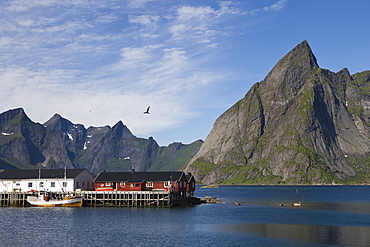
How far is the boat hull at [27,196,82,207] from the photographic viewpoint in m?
116

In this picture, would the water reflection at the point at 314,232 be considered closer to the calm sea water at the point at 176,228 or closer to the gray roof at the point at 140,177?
the calm sea water at the point at 176,228

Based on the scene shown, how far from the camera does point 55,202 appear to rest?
11694 centimetres

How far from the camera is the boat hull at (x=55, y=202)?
11619cm

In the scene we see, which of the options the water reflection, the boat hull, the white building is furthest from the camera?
the white building

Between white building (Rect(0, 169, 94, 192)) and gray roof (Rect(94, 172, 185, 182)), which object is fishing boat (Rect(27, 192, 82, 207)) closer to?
white building (Rect(0, 169, 94, 192))

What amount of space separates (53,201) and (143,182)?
24.0 m

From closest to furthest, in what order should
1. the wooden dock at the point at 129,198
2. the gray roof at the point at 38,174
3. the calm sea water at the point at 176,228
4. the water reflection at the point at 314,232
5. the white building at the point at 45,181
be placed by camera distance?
the water reflection at the point at 314,232 < the calm sea water at the point at 176,228 < the wooden dock at the point at 129,198 < the white building at the point at 45,181 < the gray roof at the point at 38,174

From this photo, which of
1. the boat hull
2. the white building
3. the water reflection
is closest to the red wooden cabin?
the white building

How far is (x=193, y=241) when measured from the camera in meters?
64.9

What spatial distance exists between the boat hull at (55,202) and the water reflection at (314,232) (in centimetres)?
4948

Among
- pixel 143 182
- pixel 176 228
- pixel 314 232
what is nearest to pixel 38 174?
pixel 143 182

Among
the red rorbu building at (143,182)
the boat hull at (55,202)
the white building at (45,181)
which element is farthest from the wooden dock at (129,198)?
the white building at (45,181)

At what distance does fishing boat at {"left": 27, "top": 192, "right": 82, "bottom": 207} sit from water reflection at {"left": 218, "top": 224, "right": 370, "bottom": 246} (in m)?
49.7

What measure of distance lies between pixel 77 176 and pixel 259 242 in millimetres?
74900
